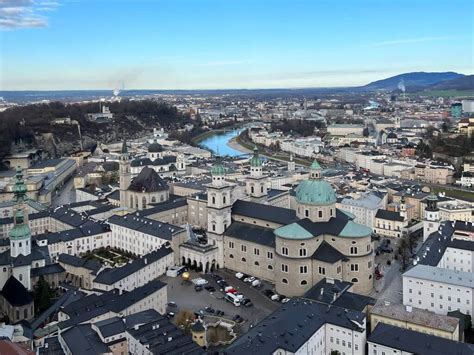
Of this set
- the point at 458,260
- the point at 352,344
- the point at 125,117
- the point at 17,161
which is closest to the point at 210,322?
the point at 352,344

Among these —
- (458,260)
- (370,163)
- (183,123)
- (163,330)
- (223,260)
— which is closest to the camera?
(163,330)

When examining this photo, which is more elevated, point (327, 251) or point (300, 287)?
point (327, 251)

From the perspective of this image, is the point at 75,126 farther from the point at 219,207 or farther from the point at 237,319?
the point at 237,319

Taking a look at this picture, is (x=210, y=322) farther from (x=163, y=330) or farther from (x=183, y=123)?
(x=183, y=123)

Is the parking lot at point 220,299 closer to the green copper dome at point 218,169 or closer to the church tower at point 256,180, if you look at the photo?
the green copper dome at point 218,169

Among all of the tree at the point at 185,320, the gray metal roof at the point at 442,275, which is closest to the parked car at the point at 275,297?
the tree at the point at 185,320

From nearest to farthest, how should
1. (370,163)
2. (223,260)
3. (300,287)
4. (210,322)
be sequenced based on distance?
(210,322)
(300,287)
(223,260)
(370,163)

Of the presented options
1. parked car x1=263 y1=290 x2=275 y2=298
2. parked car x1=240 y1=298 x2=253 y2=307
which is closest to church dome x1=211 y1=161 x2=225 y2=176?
parked car x1=263 y1=290 x2=275 y2=298
